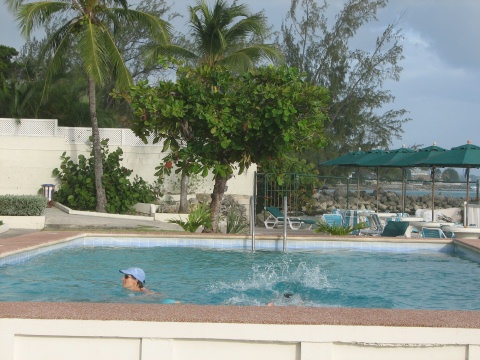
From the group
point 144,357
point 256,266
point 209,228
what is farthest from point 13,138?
point 144,357

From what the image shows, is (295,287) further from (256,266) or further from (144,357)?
(144,357)

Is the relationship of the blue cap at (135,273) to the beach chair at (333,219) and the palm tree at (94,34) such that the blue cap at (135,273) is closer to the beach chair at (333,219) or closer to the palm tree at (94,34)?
the beach chair at (333,219)

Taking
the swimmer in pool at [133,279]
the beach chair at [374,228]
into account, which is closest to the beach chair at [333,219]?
the beach chair at [374,228]

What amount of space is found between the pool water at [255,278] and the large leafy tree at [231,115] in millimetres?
2477

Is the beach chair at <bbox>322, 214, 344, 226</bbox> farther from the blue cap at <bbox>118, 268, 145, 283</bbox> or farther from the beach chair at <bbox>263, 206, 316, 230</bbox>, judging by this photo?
the blue cap at <bbox>118, 268, 145, 283</bbox>

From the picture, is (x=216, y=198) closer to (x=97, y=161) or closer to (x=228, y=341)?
(x=97, y=161)

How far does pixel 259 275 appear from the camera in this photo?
1203 cm

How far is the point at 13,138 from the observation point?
81.5ft

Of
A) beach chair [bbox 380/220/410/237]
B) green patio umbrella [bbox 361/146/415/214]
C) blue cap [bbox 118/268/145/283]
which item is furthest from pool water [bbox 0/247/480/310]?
green patio umbrella [bbox 361/146/415/214]

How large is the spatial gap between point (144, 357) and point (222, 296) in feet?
16.5

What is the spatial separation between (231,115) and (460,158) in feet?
19.3

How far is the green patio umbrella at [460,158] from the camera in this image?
17.3m

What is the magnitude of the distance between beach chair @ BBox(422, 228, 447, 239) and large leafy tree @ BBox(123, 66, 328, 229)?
12.0 ft

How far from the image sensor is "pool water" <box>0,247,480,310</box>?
400 inches
